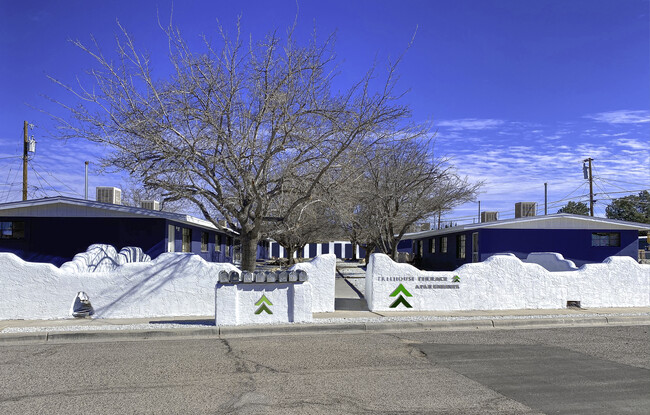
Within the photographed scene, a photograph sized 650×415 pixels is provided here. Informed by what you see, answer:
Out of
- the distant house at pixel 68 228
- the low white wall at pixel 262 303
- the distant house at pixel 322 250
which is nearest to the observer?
the low white wall at pixel 262 303

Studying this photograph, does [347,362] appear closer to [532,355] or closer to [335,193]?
[532,355]

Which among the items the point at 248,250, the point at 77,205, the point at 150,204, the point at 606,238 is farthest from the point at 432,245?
the point at 248,250

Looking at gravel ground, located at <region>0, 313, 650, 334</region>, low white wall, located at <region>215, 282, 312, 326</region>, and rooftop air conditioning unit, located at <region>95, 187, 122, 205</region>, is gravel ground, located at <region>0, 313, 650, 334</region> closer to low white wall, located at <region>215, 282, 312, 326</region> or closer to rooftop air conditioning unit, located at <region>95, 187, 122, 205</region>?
low white wall, located at <region>215, 282, 312, 326</region>

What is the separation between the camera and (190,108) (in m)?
12.7

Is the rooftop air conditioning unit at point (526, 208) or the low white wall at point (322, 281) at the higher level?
the rooftop air conditioning unit at point (526, 208)

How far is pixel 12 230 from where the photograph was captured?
1956 centimetres

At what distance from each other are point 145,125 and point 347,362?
7831 millimetres

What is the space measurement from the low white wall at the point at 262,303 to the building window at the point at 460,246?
18694mm

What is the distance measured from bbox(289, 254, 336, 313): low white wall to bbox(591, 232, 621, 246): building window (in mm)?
18917

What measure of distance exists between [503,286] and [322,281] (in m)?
4.86

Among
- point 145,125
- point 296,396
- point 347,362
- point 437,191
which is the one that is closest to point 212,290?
point 145,125

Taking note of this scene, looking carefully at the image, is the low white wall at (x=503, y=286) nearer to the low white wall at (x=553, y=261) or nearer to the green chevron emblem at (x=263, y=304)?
the low white wall at (x=553, y=261)

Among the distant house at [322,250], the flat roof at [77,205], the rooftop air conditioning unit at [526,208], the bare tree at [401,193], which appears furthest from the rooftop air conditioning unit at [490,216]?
the distant house at [322,250]

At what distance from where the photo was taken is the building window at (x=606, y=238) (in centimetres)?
2756
